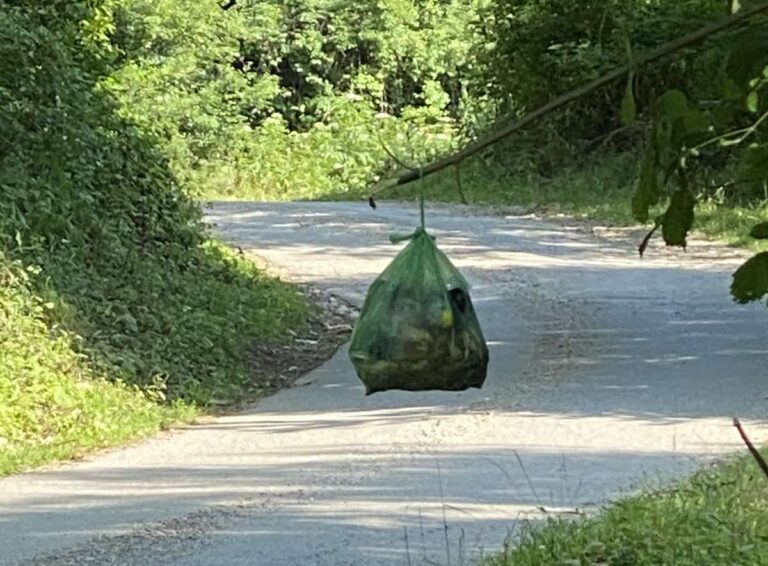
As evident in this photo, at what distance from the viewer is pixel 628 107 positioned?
221cm

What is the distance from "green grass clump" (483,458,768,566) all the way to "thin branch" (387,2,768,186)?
379cm

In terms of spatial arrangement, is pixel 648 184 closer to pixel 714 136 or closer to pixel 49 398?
pixel 714 136

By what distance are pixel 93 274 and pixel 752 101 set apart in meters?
10.3

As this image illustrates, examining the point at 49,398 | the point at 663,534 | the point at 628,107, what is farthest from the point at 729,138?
the point at 49,398

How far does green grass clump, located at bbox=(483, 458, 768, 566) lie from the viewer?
5785 millimetres

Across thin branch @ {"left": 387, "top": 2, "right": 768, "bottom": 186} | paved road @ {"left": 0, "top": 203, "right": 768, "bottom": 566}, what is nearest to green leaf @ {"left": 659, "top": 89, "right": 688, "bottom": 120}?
thin branch @ {"left": 387, "top": 2, "right": 768, "bottom": 186}

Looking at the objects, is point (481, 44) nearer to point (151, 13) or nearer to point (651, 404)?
point (151, 13)

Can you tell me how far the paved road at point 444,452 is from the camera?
7070 millimetres

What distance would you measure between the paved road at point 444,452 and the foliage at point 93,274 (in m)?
0.54

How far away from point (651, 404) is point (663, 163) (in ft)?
25.6

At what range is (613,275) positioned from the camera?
15812 mm

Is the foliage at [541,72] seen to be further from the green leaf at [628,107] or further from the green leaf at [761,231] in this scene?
the green leaf at [628,107]

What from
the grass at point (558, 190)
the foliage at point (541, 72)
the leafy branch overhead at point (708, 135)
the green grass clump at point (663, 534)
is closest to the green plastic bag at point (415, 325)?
the leafy branch overhead at point (708, 135)

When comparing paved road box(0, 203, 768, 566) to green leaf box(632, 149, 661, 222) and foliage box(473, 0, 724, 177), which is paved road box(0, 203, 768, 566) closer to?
→ green leaf box(632, 149, 661, 222)
